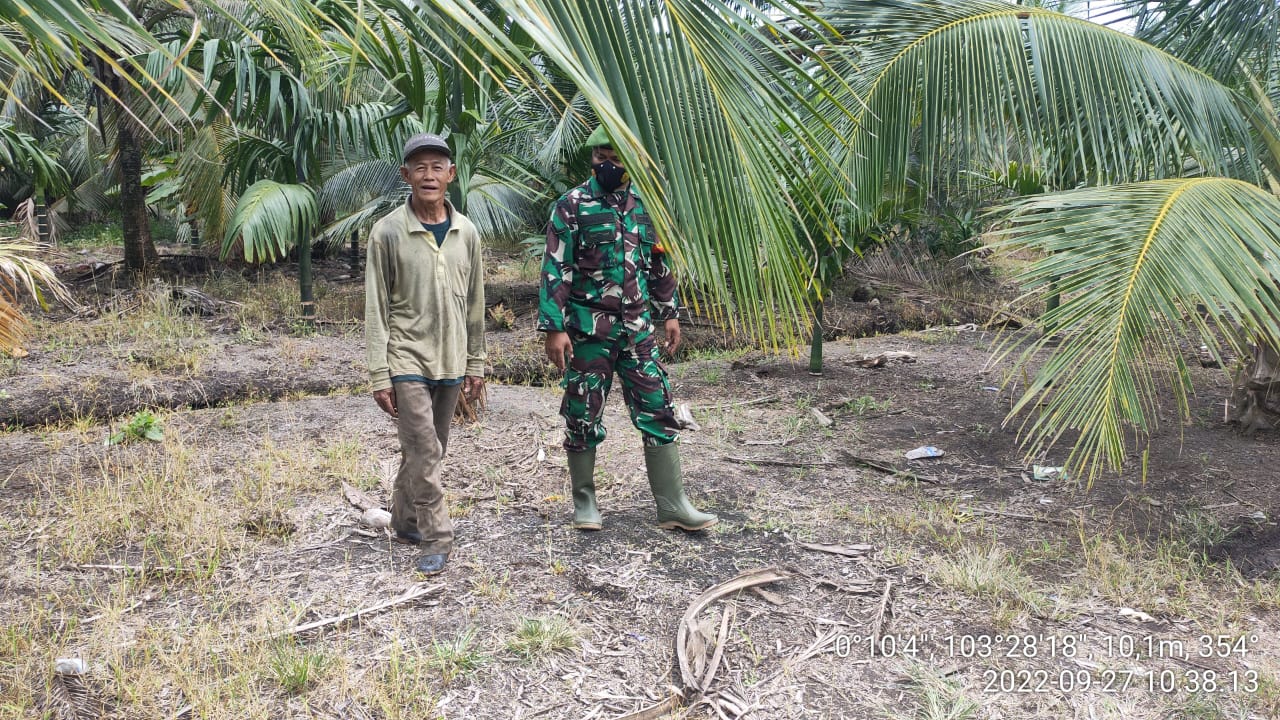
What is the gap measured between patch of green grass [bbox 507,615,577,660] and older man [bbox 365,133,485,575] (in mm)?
614

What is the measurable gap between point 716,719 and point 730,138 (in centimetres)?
208

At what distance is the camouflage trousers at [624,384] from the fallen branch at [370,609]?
87cm

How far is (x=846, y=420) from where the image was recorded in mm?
5934

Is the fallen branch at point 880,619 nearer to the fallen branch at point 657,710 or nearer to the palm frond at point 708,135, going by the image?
the fallen branch at point 657,710

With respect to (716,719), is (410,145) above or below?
above

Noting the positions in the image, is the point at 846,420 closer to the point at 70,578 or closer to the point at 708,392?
the point at 708,392

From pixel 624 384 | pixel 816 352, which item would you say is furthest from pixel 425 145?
pixel 816 352

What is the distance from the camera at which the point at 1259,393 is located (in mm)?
4969

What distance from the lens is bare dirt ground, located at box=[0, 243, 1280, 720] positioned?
2.76 metres

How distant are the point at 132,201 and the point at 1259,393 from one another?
956cm

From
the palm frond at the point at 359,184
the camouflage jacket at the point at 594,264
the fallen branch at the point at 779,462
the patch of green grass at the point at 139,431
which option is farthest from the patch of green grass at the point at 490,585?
the palm frond at the point at 359,184

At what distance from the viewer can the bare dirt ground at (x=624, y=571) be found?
Answer: 2.76 metres

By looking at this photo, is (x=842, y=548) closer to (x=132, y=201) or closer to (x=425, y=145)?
(x=425, y=145)

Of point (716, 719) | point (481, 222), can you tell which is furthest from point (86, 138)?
point (716, 719)
